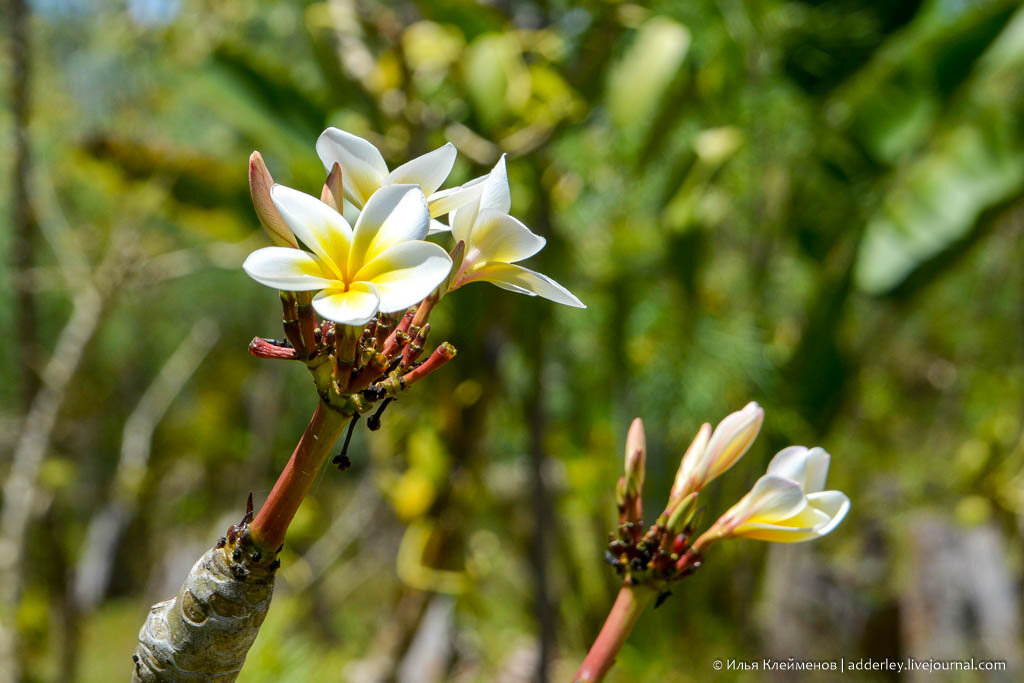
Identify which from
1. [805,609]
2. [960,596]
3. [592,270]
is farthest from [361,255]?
Answer: [960,596]

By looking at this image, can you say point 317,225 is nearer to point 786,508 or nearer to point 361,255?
point 361,255

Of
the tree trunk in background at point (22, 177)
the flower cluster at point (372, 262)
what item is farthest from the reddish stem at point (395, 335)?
the tree trunk in background at point (22, 177)

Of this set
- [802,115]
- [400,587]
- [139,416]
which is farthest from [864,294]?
[139,416]

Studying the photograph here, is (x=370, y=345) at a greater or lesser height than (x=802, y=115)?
greater

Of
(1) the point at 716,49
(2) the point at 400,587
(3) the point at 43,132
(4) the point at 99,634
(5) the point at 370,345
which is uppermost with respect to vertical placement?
(5) the point at 370,345

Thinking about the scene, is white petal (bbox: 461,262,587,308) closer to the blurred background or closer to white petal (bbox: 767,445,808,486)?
white petal (bbox: 767,445,808,486)

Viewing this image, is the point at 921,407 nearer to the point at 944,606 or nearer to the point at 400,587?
the point at 944,606
